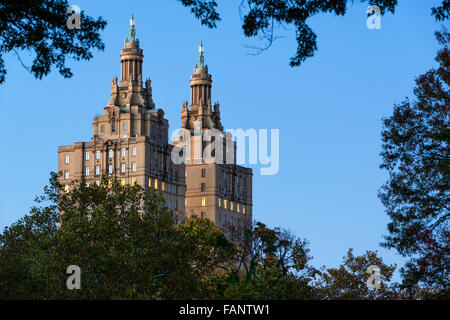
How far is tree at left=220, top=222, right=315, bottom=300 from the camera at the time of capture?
50.3 m

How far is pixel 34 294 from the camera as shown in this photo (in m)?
49.0

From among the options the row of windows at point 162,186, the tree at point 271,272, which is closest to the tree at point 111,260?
the tree at point 271,272

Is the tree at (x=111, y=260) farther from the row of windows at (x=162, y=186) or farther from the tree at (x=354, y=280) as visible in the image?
the row of windows at (x=162, y=186)

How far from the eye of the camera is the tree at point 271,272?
50.3 m

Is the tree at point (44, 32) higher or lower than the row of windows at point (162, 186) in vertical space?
lower

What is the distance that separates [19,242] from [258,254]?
92.6 feet

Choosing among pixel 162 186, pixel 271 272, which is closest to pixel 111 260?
pixel 271 272

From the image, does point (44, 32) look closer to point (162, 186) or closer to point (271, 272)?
point (271, 272)

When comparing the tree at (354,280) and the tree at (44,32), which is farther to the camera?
the tree at (354,280)

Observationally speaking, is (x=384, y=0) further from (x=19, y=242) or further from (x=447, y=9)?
(x=19, y=242)

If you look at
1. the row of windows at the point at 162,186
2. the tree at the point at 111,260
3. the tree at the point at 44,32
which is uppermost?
the row of windows at the point at 162,186

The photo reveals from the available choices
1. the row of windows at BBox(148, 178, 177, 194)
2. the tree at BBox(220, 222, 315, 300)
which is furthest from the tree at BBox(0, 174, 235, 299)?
the row of windows at BBox(148, 178, 177, 194)

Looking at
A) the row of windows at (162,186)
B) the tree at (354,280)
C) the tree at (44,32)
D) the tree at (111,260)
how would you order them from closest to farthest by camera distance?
the tree at (44,32)
the tree at (111,260)
the tree at (354,280)
the row of windows at (162,186)
